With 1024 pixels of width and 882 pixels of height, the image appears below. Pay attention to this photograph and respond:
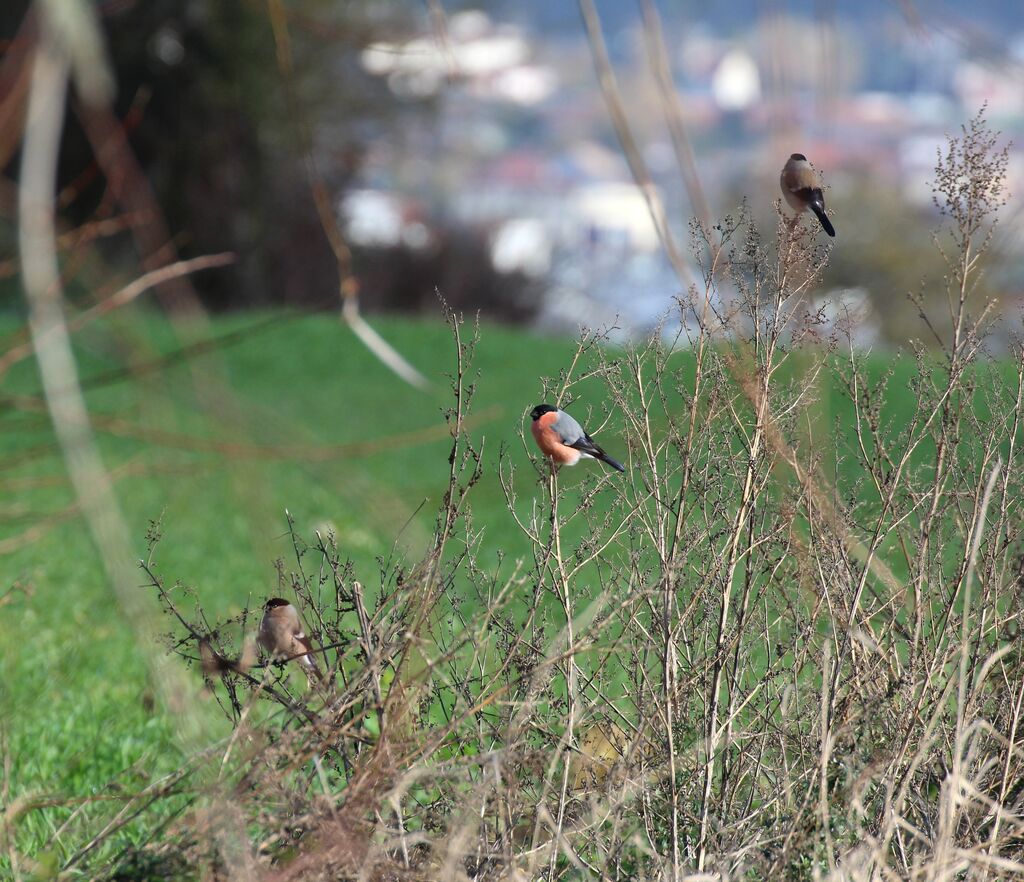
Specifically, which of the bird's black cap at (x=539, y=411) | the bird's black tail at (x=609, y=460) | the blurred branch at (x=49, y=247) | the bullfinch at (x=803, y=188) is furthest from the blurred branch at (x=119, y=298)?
the bird's black tail at (x=609, y=460)

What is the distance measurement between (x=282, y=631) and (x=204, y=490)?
1068 millimetres

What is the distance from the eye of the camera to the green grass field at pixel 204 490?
1214mm

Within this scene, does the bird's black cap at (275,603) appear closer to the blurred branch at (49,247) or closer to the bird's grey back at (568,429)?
the bird's grey back at (568,429)

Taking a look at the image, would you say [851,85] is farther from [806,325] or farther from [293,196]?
[293,196]

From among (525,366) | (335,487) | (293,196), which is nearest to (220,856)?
(335,487)

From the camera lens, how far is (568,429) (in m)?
3.82

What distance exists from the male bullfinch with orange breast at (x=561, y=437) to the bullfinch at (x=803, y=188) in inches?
38.8

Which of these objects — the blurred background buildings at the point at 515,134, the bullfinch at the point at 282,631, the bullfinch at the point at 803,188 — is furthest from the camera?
the bullfinch at the point at 282,631

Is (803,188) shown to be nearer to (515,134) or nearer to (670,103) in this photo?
(515,134)

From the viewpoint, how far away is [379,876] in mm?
2615

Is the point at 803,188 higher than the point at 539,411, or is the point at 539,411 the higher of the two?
the point at 803,188

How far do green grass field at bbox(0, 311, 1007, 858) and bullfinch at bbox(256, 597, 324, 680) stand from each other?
0.27ft

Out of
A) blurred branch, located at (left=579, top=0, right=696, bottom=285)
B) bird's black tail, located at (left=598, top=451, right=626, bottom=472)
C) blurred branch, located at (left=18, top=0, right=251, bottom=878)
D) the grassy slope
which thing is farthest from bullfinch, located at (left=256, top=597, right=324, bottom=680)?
blurred branch, located at (left=18, top=0, right=251, bottom=878)

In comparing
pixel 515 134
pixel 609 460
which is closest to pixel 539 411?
pixel 609 460
